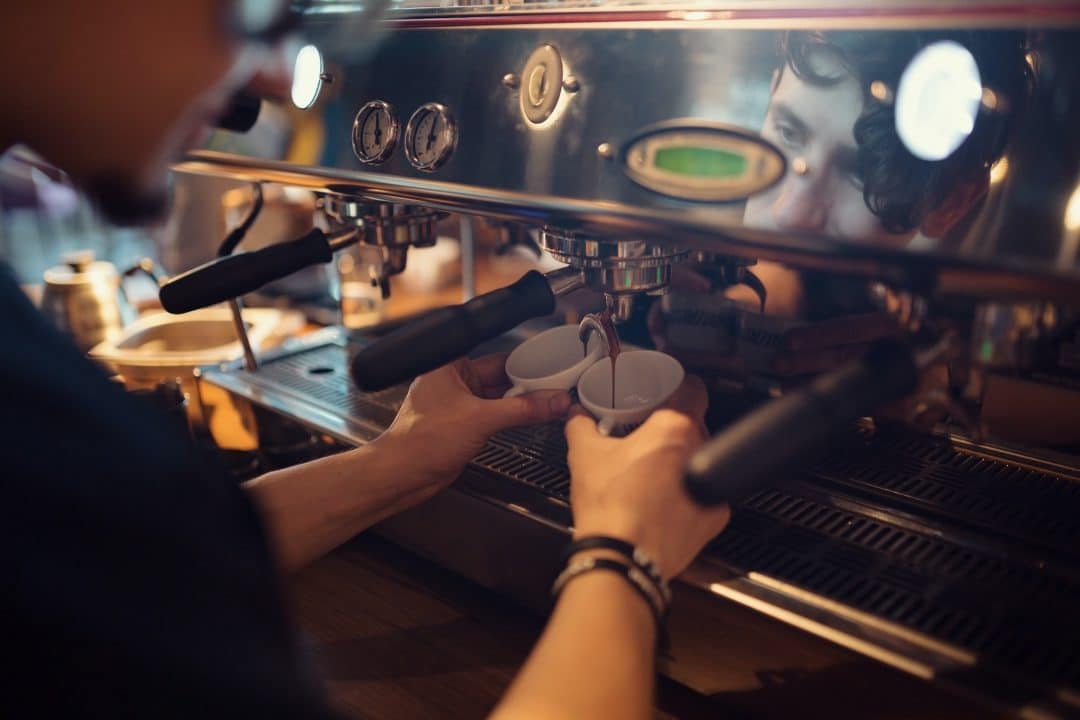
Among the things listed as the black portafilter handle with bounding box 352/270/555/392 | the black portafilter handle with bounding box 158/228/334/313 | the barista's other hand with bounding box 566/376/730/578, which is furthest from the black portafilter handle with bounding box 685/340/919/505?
the black portafilter handle with bounding box 158/228/334/313

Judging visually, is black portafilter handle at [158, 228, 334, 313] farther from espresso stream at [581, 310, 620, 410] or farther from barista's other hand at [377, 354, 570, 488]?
espresso stream at [581, 310, 620, 410]

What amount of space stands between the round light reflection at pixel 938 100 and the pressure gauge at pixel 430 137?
0.35 metres

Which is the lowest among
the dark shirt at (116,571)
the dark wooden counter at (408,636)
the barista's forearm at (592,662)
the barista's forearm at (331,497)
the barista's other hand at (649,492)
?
the dark wooden counter at (408,636)

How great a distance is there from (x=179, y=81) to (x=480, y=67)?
0.25m

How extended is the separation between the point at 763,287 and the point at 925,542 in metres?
0.30

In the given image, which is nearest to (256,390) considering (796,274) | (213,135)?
(213,135)

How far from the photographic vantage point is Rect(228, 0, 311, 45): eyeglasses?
558 mm

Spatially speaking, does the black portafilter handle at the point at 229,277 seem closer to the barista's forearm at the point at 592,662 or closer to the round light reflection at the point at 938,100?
the barista's forearm at the point at 592,662

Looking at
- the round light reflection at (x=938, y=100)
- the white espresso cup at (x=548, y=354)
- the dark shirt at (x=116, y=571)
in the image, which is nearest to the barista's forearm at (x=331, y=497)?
the white espresso cup at (x=548, y=354)

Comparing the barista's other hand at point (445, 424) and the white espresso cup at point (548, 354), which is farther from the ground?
the white espresso cup at point (548, 354)

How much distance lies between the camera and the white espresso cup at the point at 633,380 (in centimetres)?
76

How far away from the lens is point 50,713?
0.40m

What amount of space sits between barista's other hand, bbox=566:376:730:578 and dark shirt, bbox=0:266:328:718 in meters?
0.24

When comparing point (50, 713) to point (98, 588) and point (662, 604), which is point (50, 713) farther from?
point (662, 604)
